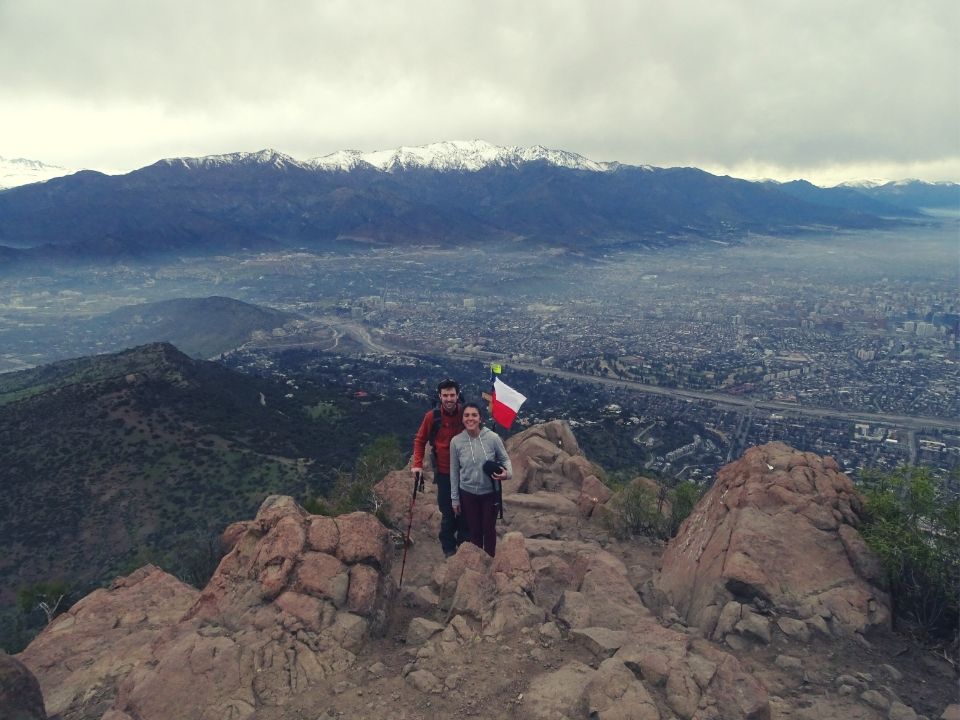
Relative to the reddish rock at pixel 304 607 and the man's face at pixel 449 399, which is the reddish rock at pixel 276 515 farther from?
the man's face at pixel 449 399

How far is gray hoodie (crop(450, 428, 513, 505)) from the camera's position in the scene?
36.4ft

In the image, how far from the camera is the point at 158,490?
41.7m

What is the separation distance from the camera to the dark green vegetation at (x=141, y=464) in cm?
3562

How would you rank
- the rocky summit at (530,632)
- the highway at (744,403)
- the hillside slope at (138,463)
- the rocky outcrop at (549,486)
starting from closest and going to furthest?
the rocky summit at (530,632), the rocky outcrop at (549,486), the hillside slope at (138,463), the highway at (744,403)

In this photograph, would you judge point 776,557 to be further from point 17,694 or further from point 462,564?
point 17,694

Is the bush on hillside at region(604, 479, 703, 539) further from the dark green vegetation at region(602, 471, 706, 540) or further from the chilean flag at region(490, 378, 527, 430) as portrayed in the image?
the chilean flag at region(490, 378, 527, 430)

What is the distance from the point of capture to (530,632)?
984 cm

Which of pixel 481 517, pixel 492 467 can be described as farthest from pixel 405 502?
pixel 492 467

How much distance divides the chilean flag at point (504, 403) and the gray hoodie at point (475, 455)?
11.0 ft

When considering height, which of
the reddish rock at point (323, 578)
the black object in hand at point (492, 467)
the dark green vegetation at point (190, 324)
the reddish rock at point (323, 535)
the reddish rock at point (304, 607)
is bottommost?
the dark green vegetation at point (190, 324)

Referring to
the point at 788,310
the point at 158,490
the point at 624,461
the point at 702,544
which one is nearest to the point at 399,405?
the point at 624,461

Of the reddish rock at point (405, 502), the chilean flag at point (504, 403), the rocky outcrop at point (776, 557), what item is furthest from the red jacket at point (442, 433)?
the rocky outcrop at point (776, 557)

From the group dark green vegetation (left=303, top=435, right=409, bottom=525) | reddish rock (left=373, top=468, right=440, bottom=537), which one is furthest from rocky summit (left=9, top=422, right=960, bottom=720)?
dark green vegetation (left=303, top=435, right=409, bottom=525)

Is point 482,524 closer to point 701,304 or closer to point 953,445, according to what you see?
point 953,445
